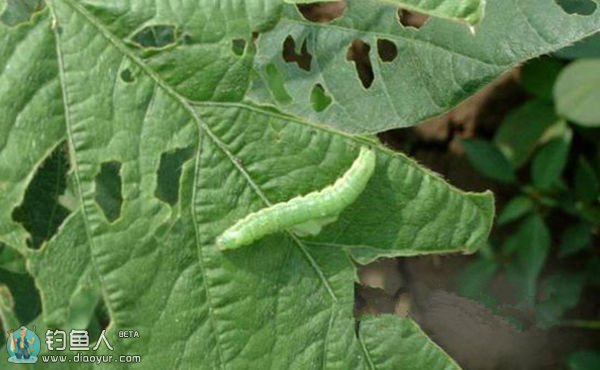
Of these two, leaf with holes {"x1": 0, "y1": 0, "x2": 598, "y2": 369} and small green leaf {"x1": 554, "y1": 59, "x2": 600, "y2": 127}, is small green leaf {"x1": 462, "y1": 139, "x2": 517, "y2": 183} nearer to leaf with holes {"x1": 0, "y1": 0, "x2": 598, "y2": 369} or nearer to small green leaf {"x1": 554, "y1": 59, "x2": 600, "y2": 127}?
small green leaf {"x1": 554, "y1": 59, "x2": 600, "y2": 127}

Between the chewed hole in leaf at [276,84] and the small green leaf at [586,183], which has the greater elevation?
the chewed hole in leaf at [276,84]

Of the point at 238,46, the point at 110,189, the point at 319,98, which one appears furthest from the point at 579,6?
the point at 110,189

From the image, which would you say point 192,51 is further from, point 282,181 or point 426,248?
point 426,248

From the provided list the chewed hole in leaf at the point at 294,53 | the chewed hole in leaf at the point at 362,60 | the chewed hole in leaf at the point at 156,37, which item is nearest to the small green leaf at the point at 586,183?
the chewed hole in leaf at the point at 362,60

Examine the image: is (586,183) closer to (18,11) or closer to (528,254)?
(528,254)

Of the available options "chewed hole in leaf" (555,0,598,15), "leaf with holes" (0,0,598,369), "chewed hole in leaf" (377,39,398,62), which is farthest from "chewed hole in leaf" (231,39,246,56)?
→ "chewed hole in leaf" (555,0,598,15)

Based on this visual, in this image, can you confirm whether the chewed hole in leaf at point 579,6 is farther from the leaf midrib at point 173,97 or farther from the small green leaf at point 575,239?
the small green leaf at point 575,239

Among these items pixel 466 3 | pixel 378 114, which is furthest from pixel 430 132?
pixel 466 3
